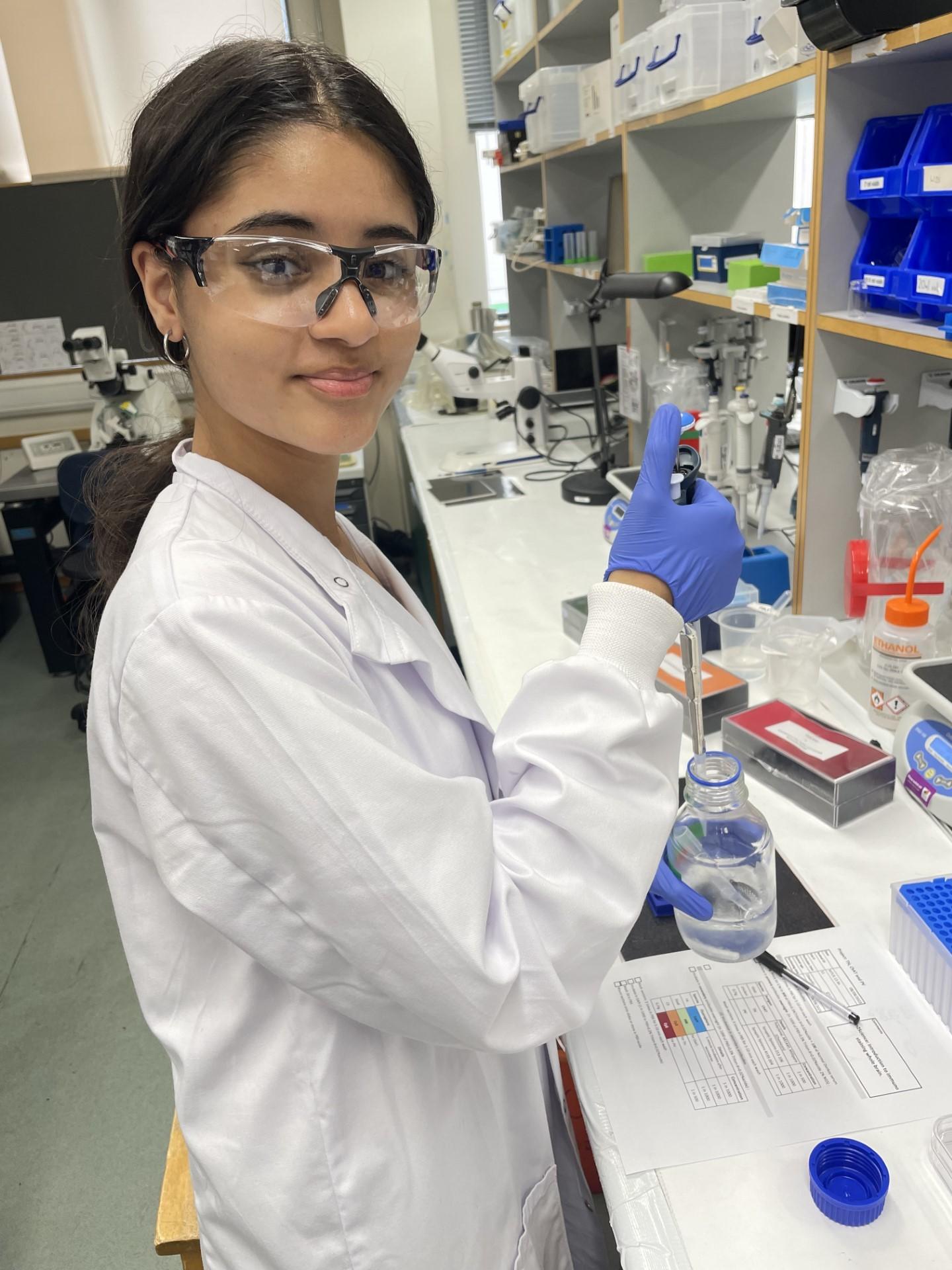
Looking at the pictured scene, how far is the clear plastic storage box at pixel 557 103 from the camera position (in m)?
2.75

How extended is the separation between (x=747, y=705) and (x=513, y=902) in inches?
33.4

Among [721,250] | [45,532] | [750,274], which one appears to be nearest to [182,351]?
[750,274]

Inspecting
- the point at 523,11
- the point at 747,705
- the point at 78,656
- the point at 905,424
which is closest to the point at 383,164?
the point at 747,705

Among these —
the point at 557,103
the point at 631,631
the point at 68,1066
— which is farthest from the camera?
the point at 557,103

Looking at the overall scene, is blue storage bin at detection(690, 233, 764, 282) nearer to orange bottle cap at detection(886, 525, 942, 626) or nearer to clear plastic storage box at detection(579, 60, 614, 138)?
clear plastic storage box at detection(579, 60, 614, 138)

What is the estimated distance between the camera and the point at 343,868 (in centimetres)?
64

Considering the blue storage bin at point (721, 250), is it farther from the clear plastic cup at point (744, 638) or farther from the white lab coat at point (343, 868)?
the white lab coat at point (343, 868)

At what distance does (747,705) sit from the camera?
1465 millimetres

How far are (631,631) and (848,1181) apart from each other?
0.49m

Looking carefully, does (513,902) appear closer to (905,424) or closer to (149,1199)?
(905,424)

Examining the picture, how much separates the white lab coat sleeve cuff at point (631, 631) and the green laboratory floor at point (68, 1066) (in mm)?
1603

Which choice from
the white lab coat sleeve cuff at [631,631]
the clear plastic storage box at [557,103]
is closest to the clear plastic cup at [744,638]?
the white lab coat sleeve cuff at [631,631]

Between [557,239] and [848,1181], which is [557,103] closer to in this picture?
[557,239]

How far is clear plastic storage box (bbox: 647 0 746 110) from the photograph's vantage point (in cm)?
171
